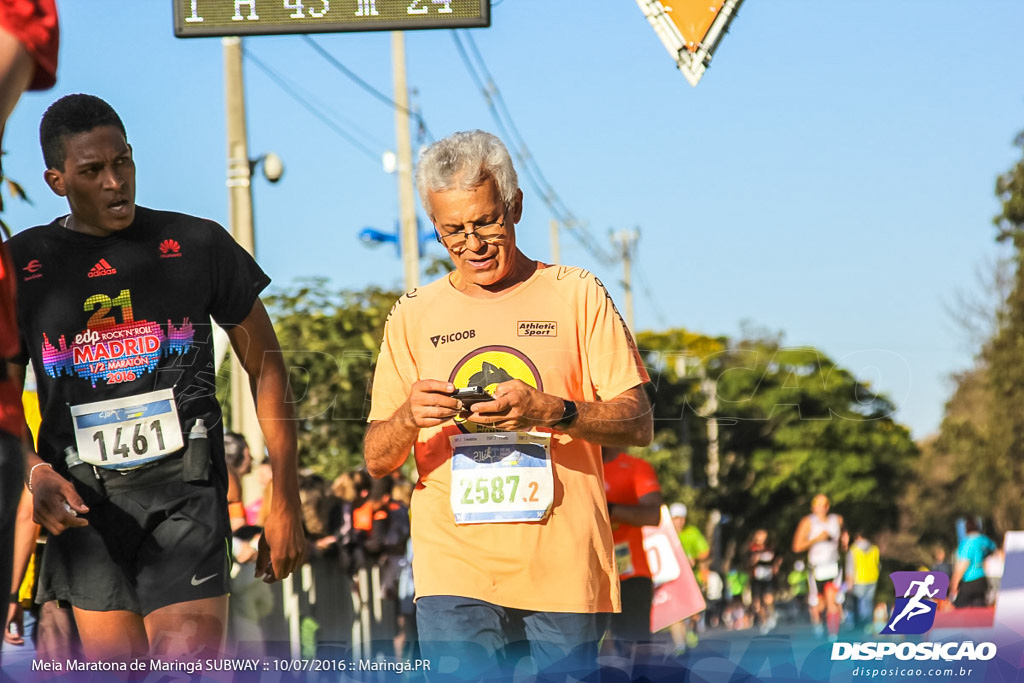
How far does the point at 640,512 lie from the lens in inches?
269

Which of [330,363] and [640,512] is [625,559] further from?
[330,363]

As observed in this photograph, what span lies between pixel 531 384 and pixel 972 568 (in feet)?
31.2

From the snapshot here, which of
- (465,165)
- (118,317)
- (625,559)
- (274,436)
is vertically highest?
(465,165)

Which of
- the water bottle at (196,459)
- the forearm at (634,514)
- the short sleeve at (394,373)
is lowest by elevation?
the forearm at (634,514)

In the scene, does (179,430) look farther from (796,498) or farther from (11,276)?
(796,498)

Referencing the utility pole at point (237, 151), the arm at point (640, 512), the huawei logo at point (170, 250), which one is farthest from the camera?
the utility pole at point (237, 151)

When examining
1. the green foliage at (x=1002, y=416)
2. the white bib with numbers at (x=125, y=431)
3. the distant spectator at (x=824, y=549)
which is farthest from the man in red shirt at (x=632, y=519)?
the green foliage at (x=1002, y=416)

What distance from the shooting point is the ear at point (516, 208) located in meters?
4.04

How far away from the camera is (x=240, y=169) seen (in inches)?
356

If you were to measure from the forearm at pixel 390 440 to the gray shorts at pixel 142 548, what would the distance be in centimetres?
49

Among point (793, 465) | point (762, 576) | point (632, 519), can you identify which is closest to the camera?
point (632, 519)

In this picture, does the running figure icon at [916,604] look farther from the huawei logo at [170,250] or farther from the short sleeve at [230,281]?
the huawei logo at [170,250]

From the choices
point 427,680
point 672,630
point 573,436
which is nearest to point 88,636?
point 427,680

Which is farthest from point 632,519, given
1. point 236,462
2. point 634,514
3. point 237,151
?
point 237,151
